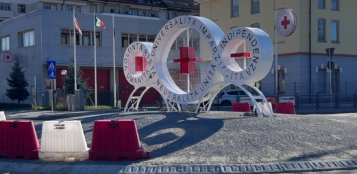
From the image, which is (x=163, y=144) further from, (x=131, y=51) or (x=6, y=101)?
(x=6, y=101)

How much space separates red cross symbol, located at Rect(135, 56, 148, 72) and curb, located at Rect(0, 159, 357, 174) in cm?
1035

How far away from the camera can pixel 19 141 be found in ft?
31.2

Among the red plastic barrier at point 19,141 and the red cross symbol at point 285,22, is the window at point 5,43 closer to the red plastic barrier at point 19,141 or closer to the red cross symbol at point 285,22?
the red cross symbol at point 285,22

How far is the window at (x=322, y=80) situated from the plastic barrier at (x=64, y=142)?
91.2ft

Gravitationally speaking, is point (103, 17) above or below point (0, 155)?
above

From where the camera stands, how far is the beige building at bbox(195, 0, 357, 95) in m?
32.3

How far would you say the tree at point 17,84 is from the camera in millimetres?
35188

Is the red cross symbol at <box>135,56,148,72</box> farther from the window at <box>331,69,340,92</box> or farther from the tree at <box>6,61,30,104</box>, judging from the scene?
the window at <box>331,69,340,92</box>

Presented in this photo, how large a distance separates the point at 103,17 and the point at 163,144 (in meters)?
29.7

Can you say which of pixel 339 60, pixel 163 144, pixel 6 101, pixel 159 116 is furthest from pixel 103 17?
pixel 163 144

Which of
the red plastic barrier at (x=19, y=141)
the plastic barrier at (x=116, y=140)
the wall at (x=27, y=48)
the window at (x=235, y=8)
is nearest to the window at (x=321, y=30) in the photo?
the window at (x=235, y=8)

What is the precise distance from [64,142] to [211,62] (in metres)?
7.50

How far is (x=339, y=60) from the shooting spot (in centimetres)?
3438

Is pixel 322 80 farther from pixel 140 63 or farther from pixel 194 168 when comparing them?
pixel 194 168
